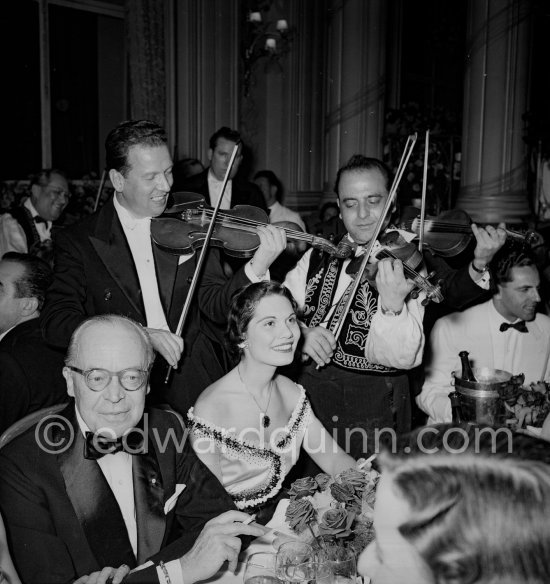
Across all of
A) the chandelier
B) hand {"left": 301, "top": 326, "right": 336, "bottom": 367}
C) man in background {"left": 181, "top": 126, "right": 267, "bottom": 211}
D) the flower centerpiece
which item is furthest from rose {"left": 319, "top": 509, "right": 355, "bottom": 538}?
the chandelier

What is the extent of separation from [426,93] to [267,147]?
4.16m

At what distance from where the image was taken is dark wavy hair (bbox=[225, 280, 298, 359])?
2.17 metres

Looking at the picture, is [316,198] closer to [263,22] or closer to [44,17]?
[263,22]

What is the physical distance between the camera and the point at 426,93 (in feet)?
34.5

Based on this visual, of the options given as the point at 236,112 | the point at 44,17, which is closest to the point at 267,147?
the point at 236,112

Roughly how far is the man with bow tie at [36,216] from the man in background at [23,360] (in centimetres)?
198

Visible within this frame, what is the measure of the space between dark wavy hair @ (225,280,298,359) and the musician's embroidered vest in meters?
0.34

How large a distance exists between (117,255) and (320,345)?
2.50ft

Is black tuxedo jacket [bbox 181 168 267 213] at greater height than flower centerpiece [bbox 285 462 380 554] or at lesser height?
greater

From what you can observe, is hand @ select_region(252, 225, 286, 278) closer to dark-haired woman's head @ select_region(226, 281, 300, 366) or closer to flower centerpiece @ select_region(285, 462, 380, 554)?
dark-haired woman's head @ select_region(226, 281, 300, 366)

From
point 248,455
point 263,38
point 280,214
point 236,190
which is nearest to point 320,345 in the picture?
point 248,455

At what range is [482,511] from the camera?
0.73m

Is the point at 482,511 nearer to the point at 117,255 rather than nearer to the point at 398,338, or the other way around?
the point at 398,338

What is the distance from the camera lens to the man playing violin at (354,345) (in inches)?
95.0
